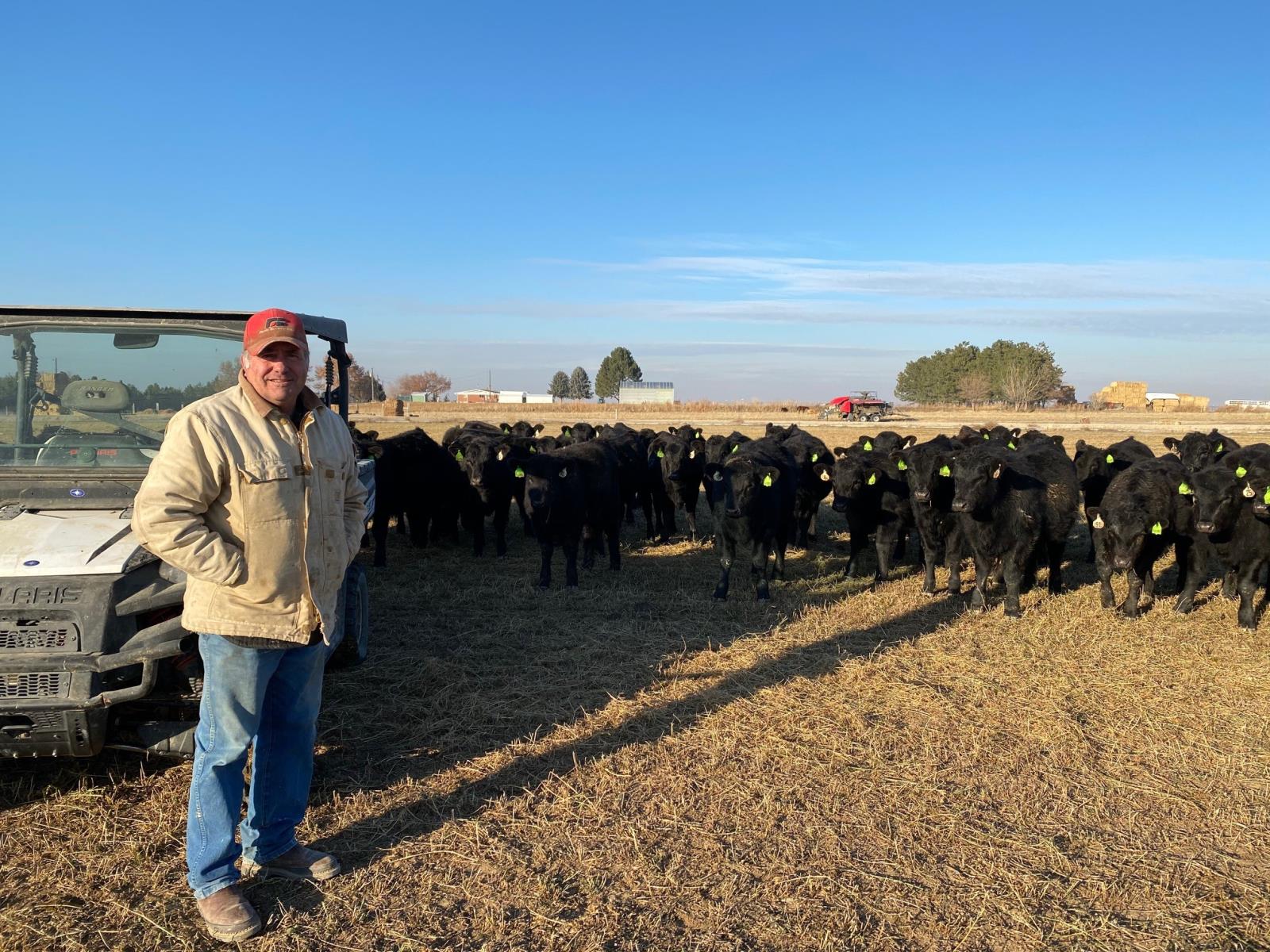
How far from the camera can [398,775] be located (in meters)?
4.79

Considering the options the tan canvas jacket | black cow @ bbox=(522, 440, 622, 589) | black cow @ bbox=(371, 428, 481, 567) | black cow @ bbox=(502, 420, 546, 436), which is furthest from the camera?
black cow @ bbox=(502, 420, 546, 436)

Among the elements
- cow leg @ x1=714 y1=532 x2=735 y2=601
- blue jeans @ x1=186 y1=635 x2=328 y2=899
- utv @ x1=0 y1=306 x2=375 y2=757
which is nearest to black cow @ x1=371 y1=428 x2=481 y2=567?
cow leg @ x1=714 y1=532 x2=735 y2=601

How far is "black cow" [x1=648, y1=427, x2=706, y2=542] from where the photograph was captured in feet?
41.3

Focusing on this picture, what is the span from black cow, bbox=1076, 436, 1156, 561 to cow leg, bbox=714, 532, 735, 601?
5436 mm

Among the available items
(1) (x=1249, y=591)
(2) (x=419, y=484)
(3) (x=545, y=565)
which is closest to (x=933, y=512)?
(1) (x=1249, y=591)

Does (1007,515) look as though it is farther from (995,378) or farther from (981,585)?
(995,378)

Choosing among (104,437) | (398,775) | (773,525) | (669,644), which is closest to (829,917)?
(398,775)

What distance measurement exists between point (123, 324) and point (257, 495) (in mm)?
2388

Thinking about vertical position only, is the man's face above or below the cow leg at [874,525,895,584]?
above

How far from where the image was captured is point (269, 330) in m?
3.31

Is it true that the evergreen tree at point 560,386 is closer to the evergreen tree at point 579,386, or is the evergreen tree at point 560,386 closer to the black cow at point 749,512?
the evergreen tree at point 579,386

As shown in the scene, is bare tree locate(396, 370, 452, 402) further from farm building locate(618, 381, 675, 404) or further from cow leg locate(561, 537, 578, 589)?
cow leg locate(561, 537, 578, 589)

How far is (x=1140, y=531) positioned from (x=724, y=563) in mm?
4042

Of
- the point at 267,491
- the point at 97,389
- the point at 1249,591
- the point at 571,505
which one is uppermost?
the point at 97,389
